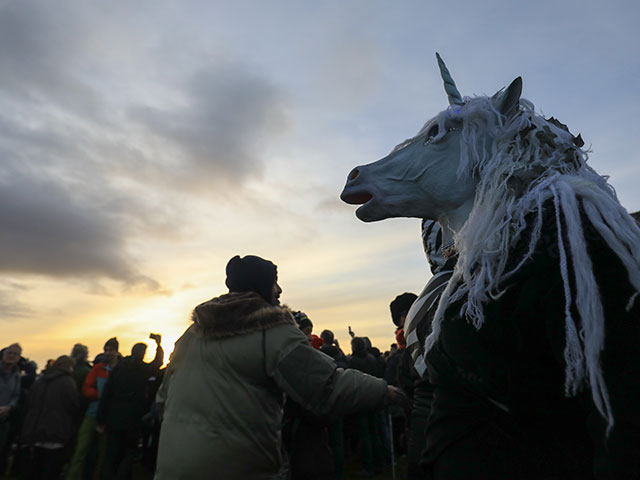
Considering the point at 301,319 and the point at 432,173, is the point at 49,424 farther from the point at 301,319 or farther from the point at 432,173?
the point at 432,173

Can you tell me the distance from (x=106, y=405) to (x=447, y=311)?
243 inches

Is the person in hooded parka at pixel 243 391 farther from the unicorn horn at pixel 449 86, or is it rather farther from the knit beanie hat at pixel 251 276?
the unicorn horn at pixel 449 86

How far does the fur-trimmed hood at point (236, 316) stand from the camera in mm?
2760

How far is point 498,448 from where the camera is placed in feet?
4.23

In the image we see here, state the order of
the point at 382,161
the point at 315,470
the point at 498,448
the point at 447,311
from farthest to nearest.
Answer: the point at 315,470
the point at 382,161
the point at 447,311
the point at 498,448

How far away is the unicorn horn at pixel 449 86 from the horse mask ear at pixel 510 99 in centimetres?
19

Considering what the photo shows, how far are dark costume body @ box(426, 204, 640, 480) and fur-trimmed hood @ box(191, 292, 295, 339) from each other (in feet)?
4.89

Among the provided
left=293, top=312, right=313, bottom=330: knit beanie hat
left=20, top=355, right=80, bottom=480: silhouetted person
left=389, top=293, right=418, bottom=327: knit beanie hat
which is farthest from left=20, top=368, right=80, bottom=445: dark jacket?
left=389, top=293, right=418, bottom=327: knit beanie hat

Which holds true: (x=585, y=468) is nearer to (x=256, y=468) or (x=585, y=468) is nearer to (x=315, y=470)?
(x=256, y=468)

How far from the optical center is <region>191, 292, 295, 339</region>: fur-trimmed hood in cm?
276

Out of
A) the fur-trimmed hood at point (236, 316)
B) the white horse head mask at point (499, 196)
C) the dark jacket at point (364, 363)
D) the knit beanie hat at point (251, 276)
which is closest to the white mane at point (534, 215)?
the white horse head mask at point (499, 196)

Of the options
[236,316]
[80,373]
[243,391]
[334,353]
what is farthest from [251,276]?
Answer: [80,373]

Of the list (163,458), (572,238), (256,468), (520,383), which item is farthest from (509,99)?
(163,458)

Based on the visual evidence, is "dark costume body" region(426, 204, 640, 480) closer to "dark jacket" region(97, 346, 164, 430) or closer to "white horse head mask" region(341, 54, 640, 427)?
"white horse head mask" region(341, 54, 640, 427)
